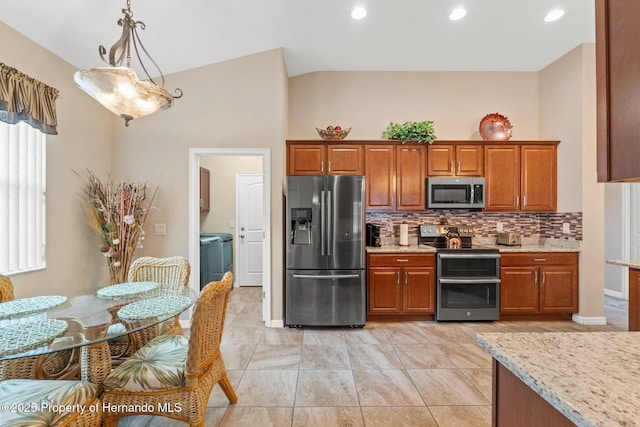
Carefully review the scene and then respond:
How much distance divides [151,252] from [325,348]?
2287 mm

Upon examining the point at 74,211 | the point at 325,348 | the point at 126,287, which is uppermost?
the point at 74,211

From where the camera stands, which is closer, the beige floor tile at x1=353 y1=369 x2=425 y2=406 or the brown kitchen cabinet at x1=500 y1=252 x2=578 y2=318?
the beige floor tile at x1=353 y1=369 x2=425 y2=406

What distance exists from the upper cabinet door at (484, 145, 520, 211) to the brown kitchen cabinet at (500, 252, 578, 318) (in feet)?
2.22

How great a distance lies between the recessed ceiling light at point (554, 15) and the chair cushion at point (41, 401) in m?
4.77

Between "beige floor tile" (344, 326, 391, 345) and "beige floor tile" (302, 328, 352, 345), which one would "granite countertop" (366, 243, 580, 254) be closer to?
"beige floor tile" (344, 326, 391, 345)

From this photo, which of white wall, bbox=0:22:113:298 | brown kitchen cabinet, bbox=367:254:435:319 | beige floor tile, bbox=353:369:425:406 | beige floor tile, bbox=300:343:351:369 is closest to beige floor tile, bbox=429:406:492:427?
beige floor tile, bbox=353:369:425:406

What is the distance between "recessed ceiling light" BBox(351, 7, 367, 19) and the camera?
294cm

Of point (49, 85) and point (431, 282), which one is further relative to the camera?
point (431, 282)

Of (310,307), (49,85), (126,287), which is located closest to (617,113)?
(126,287)

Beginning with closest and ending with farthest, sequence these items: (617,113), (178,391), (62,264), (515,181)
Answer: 1. (617,113)
2. (178,391)
3. (62,264)
4. (515,181)

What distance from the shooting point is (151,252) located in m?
3.60

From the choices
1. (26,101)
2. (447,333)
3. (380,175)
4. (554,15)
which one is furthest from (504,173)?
(26,101)

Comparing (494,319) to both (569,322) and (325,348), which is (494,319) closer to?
(569,322)

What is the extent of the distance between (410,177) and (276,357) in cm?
260
